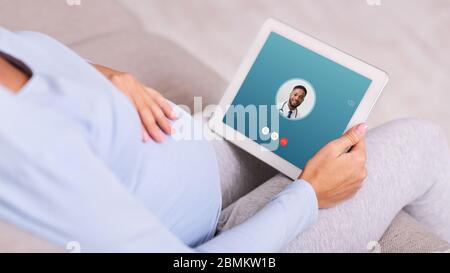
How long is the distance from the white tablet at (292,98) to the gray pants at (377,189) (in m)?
0.05

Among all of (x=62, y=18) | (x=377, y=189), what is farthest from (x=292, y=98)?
(x=62, y=18)

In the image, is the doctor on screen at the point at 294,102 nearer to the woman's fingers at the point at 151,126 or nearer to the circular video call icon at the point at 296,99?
the circular video call icon at the point at 296,99

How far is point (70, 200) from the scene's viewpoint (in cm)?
53

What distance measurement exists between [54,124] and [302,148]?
47 cm

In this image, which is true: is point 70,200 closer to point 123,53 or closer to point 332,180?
point 332,180

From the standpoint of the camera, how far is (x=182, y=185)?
0.71 meters

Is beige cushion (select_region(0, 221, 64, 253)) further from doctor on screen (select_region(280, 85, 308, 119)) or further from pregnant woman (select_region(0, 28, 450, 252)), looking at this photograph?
doctor on screen (select_region(280, 85, 308, 119))

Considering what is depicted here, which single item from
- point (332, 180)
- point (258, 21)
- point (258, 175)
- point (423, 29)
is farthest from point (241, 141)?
point (423, 29)

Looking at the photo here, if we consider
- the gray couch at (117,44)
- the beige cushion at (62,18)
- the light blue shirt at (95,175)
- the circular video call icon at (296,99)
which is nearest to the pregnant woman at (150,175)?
the light blue shirt at (95,175)

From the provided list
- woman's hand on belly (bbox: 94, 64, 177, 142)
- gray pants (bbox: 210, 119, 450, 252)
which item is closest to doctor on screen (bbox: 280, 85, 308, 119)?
gray pants (bbox: 210, 119, 450, 252)

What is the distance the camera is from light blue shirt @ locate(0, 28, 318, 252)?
519 millimetres

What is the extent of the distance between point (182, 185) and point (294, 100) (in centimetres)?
28

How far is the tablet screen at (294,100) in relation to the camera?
86 centimetres

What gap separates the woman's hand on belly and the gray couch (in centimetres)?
42
